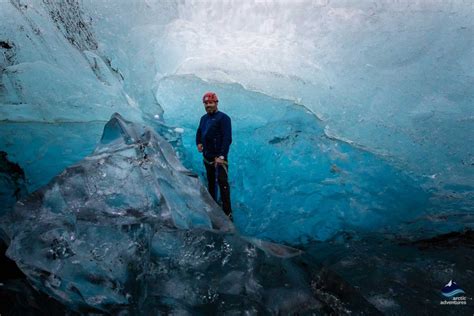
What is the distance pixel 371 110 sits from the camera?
3.79 metres

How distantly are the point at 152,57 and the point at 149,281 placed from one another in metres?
3.06

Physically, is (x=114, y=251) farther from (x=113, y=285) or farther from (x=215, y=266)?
(x=215, y=266)

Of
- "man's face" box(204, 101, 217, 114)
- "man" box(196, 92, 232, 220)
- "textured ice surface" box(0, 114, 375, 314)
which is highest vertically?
"man's face" box(204, 101, 217, 114)

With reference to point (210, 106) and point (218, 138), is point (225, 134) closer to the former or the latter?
point (218, 138)

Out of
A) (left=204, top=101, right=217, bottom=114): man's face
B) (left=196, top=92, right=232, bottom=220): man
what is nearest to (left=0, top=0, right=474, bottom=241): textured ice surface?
(left=196, top=92, right=232, bottom=220): man

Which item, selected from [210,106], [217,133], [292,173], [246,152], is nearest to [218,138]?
[217,133]

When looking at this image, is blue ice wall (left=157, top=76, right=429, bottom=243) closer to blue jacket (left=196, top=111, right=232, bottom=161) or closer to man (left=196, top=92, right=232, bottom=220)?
man (left=196, top=92, right=232, bottom=220)

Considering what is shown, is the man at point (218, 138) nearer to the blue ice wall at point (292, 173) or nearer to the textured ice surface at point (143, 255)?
the blue ice wall at point (292, 173)

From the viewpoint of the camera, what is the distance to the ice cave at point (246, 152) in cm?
213

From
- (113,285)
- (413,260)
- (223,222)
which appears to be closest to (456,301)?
(413,260)

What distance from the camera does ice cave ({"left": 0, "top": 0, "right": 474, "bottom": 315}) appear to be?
213 centimetres

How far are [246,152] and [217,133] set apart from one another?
0.92m

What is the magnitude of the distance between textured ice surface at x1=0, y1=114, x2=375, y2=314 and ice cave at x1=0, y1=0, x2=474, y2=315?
12mm

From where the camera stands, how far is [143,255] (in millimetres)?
2117
